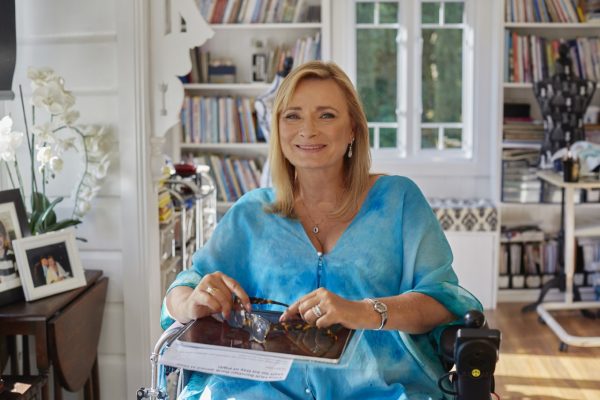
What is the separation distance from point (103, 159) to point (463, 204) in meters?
2.90

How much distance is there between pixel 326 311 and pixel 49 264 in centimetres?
105

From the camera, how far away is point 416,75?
527cm

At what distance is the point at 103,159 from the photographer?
8.43 feet

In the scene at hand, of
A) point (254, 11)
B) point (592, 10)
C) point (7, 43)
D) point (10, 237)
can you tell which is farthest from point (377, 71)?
point (10, 237)

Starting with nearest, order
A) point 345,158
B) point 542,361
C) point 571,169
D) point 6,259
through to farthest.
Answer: point 345,158, point 6,259, point 542,361, point 571,169

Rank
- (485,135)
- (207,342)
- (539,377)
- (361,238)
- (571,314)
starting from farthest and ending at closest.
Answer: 1. (485,135)
2. (571,314)
3. (539,377)
4. (361,238)
5. (207,342)

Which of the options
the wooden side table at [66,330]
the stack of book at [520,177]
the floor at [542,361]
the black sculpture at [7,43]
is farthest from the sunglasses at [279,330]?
the stack of book at [520,177]

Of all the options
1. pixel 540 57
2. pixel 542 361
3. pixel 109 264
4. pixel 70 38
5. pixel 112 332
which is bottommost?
pixel 542 361

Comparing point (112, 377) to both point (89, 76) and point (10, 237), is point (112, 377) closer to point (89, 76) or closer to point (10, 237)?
point (10, 237)

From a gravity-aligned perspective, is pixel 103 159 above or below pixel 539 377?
above

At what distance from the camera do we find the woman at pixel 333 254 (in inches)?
72.8

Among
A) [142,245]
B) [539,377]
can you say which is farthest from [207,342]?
[539,377]

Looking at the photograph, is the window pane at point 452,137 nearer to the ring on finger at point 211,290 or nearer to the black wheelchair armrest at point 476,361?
the ring on finger at point 211,290

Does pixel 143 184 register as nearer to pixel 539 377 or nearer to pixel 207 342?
pixel 207 342
